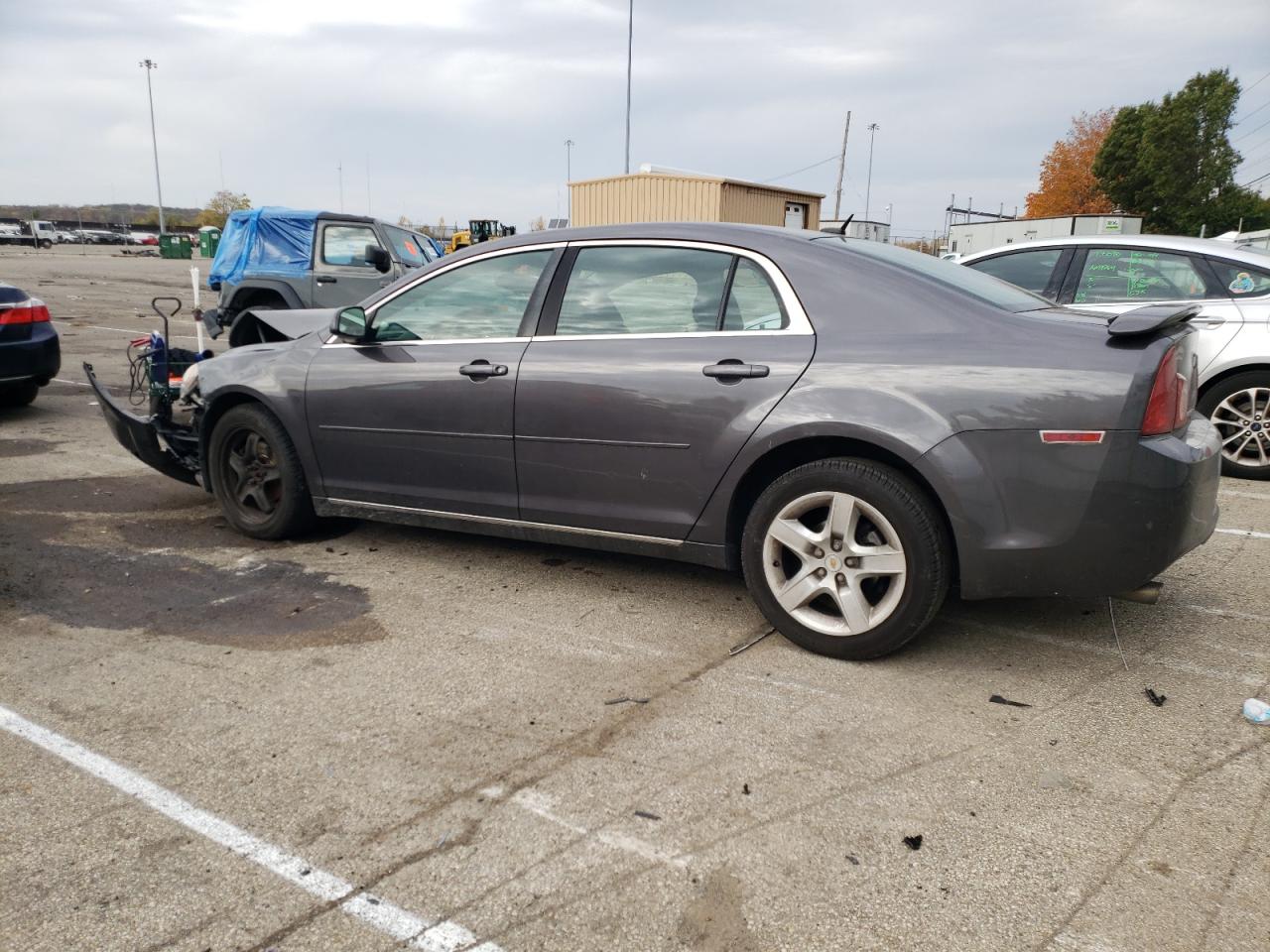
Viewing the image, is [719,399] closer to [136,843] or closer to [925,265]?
[925,265]

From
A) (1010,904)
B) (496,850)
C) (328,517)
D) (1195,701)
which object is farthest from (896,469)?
(328,517)

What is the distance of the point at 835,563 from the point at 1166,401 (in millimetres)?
1212

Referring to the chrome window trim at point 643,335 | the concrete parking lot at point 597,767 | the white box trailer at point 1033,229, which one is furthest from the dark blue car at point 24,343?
the white box trailer at point 1033,229

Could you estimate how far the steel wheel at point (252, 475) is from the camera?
16.4ft

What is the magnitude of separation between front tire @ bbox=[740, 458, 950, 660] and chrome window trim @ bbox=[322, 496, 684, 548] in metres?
0.43

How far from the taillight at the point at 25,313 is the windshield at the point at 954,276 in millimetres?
7193

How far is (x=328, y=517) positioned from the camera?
17.3 ft

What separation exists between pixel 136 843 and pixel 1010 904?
2178 mm

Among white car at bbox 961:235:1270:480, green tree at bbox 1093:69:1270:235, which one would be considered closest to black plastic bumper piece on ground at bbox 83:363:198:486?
white car at bbox 961:235:1270:480

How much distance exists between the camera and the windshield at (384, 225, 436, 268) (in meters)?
12.5

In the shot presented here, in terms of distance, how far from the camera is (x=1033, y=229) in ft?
94.7

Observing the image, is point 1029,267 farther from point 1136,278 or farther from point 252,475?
point 252,475

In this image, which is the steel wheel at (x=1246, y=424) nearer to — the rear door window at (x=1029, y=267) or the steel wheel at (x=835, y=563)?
the rear door window at (x=1029, y=267)

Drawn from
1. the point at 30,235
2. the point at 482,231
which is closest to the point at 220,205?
the point at 30,235
